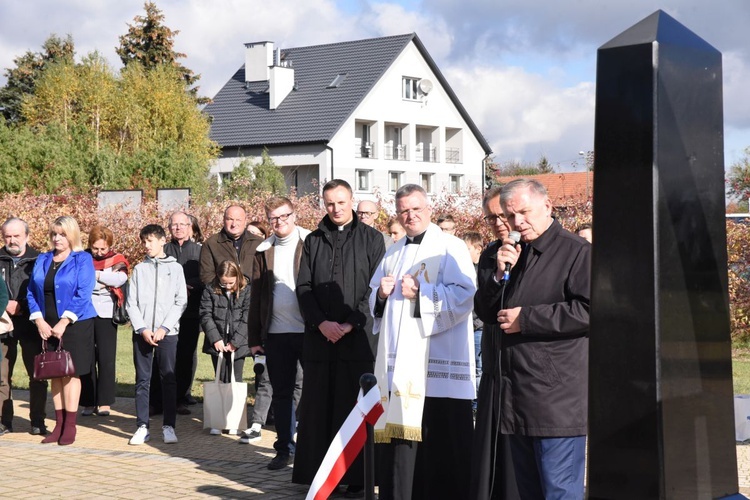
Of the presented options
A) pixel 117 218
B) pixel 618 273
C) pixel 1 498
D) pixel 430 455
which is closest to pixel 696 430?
pixel 618 273

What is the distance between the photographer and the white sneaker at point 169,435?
10648mm

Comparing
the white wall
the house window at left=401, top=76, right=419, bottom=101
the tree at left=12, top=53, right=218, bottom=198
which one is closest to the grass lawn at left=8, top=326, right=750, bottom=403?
the tree at left=12, top=53, right=218, bottom=198

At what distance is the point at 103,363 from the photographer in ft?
39.5

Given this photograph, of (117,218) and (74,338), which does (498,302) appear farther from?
(117,218)

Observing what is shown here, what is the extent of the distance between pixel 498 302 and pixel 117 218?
19570mm

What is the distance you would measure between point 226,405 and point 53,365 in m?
1.67

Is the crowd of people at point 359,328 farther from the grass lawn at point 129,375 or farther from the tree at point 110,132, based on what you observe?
the tree at point 110,132

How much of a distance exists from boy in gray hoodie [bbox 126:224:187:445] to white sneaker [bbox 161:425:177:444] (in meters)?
0.05

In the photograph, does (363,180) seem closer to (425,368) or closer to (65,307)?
(65,307)

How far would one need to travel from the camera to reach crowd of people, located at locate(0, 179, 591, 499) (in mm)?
5766

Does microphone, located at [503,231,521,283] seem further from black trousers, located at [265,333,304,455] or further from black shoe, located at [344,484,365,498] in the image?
black trousers, located at [265,333,304,455]

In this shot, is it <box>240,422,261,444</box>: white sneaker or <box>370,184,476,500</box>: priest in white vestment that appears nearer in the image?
<box>370,184,476,500</box>: priest in white vestment

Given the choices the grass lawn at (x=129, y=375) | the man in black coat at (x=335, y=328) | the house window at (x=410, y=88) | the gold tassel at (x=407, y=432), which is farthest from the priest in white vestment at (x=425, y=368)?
the house window at (x=410, y=88)

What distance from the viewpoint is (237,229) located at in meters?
12.0
